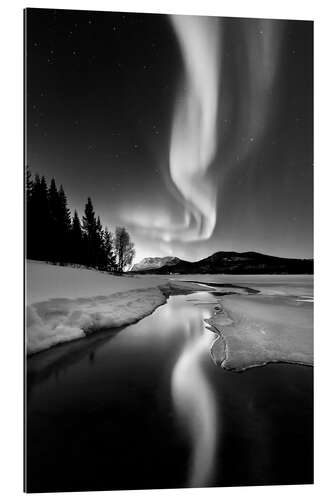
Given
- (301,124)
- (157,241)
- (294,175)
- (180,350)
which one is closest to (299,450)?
(180,350)

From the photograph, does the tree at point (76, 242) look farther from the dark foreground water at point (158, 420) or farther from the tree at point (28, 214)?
the dark foreground water at point (158, 420)

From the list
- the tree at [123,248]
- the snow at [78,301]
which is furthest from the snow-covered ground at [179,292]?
the tree at [123,248]

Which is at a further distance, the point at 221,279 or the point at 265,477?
the point at 221,279

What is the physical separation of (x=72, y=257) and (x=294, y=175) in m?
1.61

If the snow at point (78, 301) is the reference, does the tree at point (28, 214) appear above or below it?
above

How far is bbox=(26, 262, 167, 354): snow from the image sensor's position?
2299 mm

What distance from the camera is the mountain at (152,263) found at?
2.48 metres

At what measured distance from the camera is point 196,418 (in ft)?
7.50

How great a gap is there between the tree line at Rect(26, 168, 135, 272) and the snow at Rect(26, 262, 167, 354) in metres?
0.08

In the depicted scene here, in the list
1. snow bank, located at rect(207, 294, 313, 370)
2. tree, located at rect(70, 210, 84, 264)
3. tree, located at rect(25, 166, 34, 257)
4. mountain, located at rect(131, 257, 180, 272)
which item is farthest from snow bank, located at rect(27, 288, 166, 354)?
snow bank, located at rect(207, 294, 313, 370)

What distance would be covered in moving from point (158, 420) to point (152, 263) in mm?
993

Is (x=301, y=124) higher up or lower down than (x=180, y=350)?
higher up
